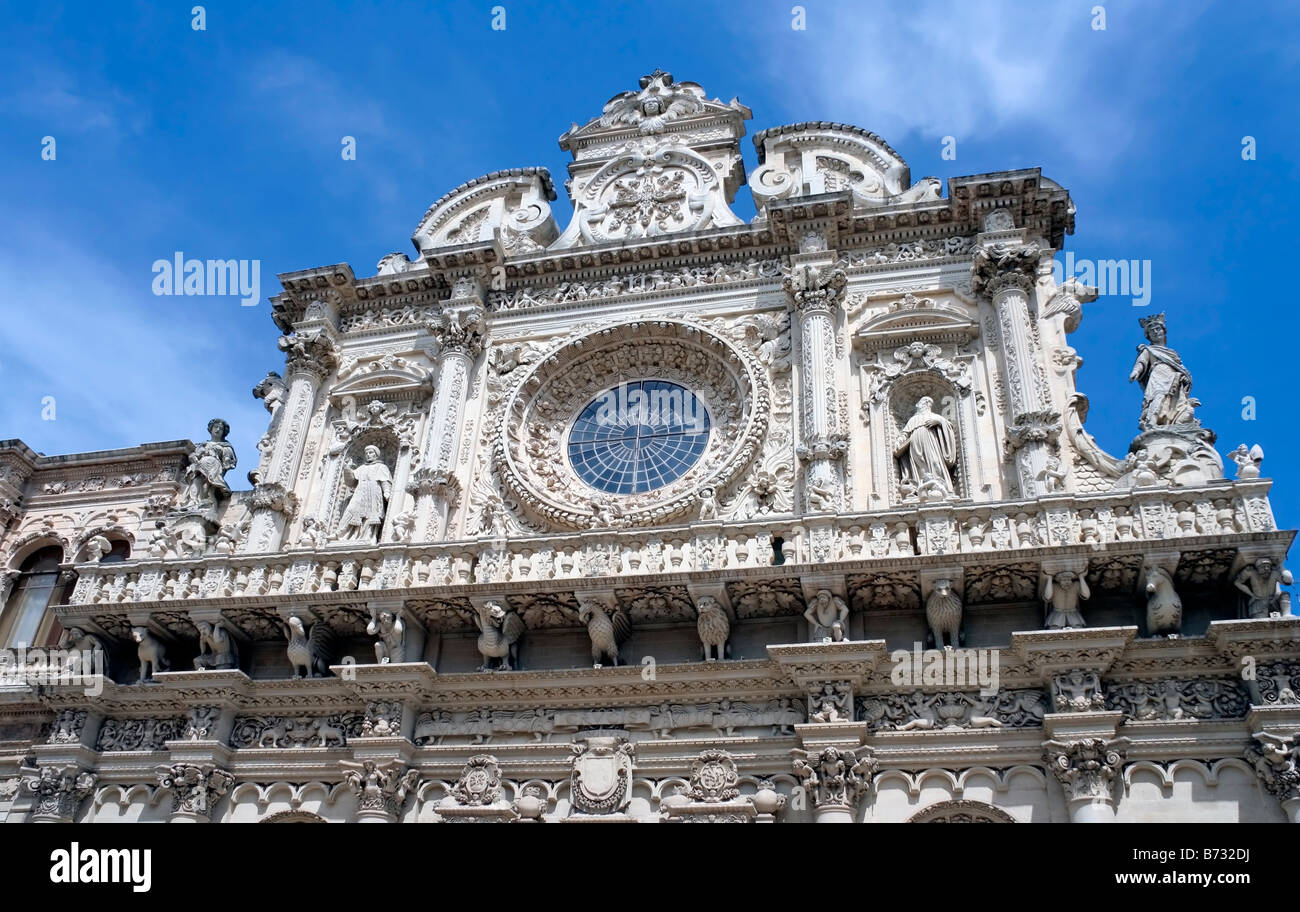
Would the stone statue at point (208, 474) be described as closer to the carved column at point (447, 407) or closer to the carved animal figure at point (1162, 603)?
the carved column at point (447, 407)

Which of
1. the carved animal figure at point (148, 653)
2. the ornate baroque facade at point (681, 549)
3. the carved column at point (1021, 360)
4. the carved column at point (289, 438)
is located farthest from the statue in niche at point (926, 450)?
the carved animal figure at point (148, 653)

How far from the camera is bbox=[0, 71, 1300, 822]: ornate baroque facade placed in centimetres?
1116

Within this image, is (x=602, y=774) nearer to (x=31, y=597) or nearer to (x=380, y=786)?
(x=380, y=786)

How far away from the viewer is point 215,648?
1394 centimetres

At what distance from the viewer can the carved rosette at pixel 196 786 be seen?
12969mm

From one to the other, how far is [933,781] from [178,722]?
32.3ft

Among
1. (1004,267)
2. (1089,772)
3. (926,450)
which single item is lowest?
(1089,772)

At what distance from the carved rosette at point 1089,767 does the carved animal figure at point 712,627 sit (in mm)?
3807

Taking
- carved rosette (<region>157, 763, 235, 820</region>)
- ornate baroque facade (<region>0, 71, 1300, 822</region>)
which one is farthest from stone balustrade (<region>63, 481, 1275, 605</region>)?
carved rosette (<region>157, 763, 235, 820</region>)

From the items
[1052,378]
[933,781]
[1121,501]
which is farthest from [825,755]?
[1052,378]

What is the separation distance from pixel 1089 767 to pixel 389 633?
322 inches

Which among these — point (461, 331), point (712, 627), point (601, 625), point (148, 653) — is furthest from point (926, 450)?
point (148, 653)
